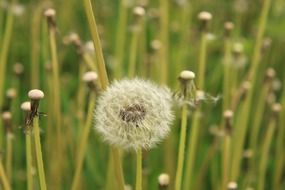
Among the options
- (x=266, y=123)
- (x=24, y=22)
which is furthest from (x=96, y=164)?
(x=24, y=22)

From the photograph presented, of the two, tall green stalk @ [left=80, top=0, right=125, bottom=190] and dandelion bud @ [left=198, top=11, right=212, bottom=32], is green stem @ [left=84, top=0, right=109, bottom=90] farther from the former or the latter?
dandelion bud @ [left=198, top=11, right=212, bottom=32]

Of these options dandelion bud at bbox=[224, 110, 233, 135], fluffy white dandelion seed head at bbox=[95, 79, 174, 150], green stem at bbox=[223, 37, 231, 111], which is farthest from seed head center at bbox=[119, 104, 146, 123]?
green stem at bbox=[223, 37, 231, 111]

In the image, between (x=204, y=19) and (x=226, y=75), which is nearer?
(x=204, y=19)

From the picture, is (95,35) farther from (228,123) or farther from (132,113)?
(228,123)

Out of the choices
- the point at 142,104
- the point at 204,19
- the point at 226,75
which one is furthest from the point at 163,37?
the point at 142,104

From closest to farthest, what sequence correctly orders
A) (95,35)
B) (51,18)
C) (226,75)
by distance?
(95,35)
(51,18)
(226,75)

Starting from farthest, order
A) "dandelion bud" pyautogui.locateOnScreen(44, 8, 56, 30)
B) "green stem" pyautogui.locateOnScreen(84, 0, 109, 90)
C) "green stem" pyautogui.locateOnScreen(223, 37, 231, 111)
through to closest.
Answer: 1. "green stem" pyautogui.locateOnScreen(223, 37, 231, 111)
2. "dandelion bud" pyautogui.locateOnScreen(44, 8, 56, 30)
3. "green stem" pyautogui.locateOnScreen(84, 0, 109, 90)

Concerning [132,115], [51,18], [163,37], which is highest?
[163,37]

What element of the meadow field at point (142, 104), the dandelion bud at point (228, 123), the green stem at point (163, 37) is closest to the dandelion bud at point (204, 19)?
the meadow field at point (142, 104)
